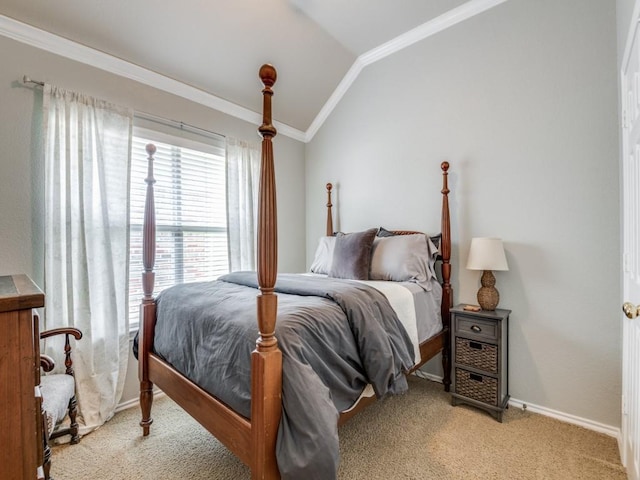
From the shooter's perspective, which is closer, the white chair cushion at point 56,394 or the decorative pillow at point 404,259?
the white chair cushion at point 56,394

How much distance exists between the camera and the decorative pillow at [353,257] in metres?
2.46

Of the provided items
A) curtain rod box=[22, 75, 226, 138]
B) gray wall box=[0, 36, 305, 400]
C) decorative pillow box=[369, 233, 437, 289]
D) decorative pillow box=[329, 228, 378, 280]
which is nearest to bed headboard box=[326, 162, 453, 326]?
decorative pillow box=[369, 233, 437, 289]

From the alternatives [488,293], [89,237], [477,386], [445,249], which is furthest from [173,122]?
[477,386]

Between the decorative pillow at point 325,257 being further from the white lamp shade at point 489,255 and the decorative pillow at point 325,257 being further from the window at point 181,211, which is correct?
the white lamp shade at point 489,255

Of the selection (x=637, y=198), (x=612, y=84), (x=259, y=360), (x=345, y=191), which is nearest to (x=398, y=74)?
(x=345, y=191)

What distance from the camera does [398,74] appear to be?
296 cm

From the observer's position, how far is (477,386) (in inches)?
84.6

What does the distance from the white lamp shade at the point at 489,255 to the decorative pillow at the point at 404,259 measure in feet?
1.10

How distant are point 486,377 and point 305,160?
9.63ft

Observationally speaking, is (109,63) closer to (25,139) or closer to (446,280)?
(25,139)

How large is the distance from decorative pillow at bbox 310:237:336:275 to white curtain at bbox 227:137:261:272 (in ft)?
2.19

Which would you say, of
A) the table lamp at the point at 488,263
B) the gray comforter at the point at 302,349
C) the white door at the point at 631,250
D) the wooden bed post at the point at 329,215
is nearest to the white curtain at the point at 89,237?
the gray comforter at the point at 302,349

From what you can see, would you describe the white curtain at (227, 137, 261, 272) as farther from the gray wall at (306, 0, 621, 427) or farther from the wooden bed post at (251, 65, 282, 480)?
the wooden bed post at (251, 65, 282, 480)

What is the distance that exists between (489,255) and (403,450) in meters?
1.36
